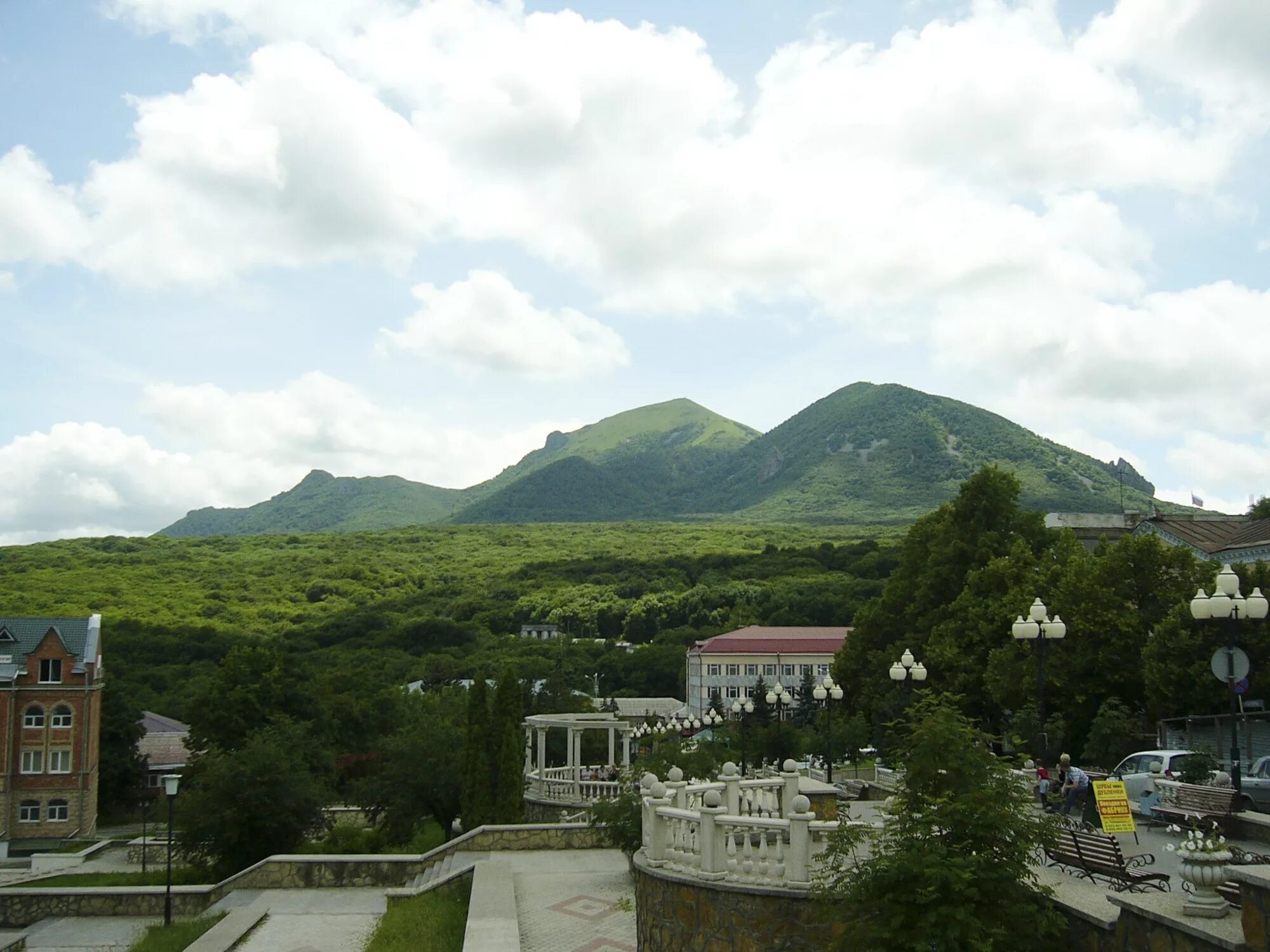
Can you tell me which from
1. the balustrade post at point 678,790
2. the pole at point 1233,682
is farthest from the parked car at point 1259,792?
the balustrade post at point 678,790

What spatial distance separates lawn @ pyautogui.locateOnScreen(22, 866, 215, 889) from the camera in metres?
28.7

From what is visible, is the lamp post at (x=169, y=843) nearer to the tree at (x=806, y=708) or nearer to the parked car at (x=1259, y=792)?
the parked car at (x=1259, y=792)

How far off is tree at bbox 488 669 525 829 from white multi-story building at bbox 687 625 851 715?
5935 cm

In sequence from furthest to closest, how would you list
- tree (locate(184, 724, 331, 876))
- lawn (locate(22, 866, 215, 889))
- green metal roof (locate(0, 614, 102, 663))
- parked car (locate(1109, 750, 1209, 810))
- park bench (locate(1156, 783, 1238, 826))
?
green metal roof (locate(0, 614, 102, 663)) → lawn (locate(22, 866, 215, 889)) → tree (locate(184, 724, 331, 876)) → parked car (locate(1109, 750, 1209, 810)) → park bench (locate(1156, 783, 1238, 826))

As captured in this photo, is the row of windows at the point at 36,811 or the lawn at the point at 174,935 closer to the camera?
the lawn at the point at 174,935

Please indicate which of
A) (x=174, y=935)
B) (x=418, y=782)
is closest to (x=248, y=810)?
(x=418, y=782)

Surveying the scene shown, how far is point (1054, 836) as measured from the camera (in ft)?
28.8

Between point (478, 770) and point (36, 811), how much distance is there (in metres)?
28.4

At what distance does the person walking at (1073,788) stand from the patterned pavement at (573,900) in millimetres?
5936

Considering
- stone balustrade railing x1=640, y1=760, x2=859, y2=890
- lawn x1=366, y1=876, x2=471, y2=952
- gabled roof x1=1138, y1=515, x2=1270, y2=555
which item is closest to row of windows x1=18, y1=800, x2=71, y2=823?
lawn x1=366, y1=876, x2=471, y2=952

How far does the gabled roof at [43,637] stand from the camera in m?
46.2

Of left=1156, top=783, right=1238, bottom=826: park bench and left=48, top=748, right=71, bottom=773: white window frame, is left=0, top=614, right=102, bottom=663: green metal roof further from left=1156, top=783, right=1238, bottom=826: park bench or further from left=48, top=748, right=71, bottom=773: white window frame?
left=1156, top=783, right=1238, bottom=826: park bench

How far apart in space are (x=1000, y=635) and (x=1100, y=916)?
24.6m

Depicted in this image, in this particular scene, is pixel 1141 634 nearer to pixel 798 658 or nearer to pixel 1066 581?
pixel 1066 581
